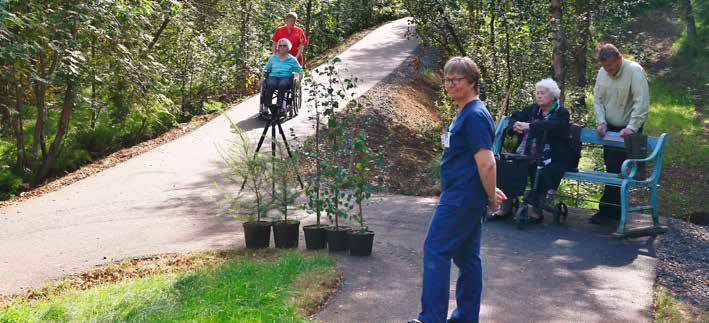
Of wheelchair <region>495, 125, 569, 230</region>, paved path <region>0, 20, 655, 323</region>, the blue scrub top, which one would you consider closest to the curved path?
paved path <region>0, 20, 655, 323</region>

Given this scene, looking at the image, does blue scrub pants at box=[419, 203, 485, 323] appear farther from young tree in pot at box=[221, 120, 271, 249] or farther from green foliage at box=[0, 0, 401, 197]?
green foliage at box=[0, 0, 401, 197]

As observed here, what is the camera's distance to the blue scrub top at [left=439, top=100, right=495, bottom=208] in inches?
222

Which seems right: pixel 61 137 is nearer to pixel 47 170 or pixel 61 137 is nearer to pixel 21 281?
pixel 47 170

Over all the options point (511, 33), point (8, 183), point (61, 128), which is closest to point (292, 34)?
point (511, 33)

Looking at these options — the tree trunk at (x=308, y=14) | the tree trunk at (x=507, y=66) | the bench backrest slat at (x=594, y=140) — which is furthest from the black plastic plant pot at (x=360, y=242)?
the tree trunk at (x=308, y=14)

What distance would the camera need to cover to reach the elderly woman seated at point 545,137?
966 cm

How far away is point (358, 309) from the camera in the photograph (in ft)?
22.2

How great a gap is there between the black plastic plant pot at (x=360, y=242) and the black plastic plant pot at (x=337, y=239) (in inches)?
4.1

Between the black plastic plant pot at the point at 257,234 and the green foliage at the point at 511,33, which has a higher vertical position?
the green foliage at the point at 511,33

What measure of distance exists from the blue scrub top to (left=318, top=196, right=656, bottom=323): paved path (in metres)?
1.26

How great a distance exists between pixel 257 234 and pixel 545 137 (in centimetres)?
338

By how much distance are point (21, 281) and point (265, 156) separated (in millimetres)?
2530

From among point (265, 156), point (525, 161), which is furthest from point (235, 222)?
point (525, 161)

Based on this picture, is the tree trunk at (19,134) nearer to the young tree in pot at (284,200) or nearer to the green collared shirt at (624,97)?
the young tree in pot at (284,200)
